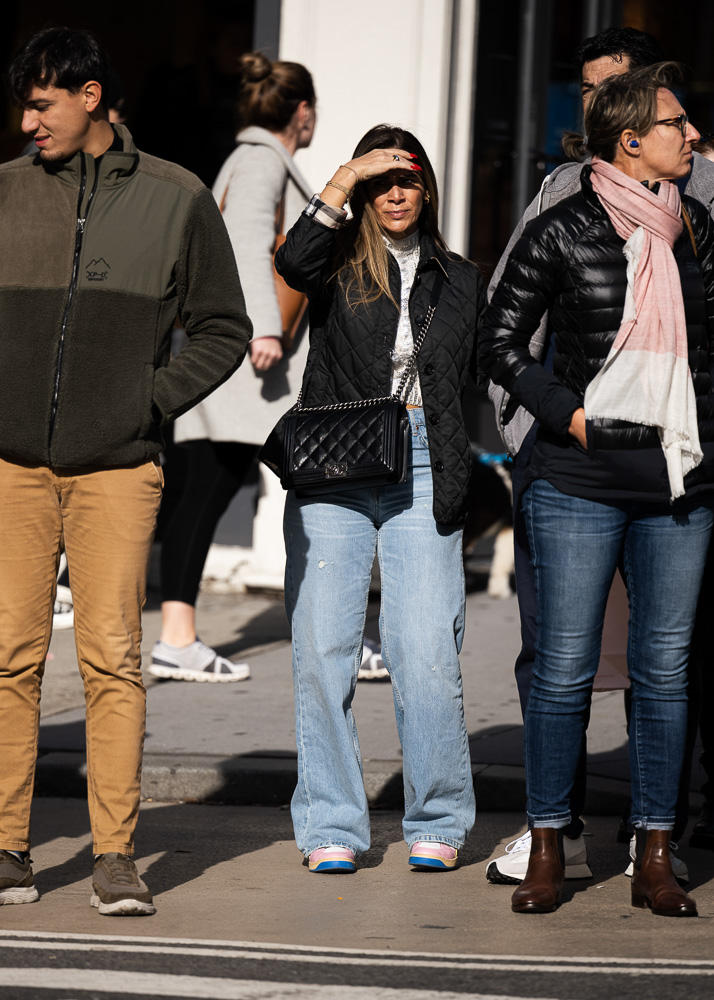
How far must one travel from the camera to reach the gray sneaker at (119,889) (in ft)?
13.9

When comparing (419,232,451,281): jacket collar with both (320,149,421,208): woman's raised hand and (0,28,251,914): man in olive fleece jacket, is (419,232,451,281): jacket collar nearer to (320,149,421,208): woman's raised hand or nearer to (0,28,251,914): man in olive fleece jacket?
(320,149,421,208): woman's raised hand

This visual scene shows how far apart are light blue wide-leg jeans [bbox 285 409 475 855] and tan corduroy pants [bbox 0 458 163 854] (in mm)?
536

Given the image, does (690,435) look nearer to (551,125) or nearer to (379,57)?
(379,57)

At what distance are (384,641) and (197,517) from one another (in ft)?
8.03

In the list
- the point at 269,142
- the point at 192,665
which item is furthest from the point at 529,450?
the point at 192,665

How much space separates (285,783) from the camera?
5.78 metres

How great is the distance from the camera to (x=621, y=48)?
499 centimetres

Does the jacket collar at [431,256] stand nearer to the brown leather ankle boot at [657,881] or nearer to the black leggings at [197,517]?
the brown leather ankle boot at [657,881]

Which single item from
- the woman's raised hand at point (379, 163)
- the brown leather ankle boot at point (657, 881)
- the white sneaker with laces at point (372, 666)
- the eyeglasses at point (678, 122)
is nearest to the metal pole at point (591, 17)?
the white sneaker with laces at point (372, 666)

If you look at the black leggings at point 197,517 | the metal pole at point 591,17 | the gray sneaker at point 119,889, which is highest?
the metal pole at point 591,17

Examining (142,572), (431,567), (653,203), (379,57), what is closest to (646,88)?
(653,203)

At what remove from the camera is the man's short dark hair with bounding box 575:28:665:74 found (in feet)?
16.4

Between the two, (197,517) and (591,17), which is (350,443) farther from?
(591,17)

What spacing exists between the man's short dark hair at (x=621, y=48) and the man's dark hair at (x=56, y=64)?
1.52 meters
